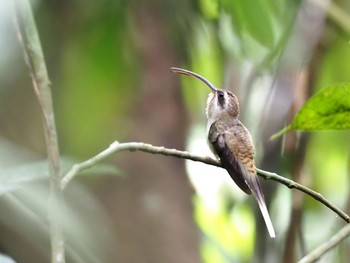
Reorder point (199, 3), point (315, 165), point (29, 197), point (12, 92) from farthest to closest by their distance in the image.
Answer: point (315, 165) → point (12, 92) → point (199, 3) → point (29, 197)

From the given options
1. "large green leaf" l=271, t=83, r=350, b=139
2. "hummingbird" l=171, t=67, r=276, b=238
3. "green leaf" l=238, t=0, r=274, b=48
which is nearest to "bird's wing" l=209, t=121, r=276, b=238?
"hummingbird" l=171, t=67, r=276, b=238

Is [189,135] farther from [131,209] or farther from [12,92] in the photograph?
[12,92]

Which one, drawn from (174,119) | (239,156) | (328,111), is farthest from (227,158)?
(174,119)

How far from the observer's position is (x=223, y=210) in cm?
276

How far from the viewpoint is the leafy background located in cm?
192

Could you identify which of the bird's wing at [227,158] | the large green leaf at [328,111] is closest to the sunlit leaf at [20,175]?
the bird's wing at [227,158]

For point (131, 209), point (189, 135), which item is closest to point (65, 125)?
point (131, 209)

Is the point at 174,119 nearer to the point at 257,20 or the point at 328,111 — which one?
the point at 257,20

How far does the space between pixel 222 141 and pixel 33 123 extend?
4.01 ft

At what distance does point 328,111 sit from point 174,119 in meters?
1.75

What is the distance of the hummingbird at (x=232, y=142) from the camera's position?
1248 millimetres

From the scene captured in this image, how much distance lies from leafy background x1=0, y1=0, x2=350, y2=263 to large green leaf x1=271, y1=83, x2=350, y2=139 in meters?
0.50

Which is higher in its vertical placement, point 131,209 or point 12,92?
point 12,92

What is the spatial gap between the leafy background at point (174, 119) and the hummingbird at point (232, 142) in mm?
176
